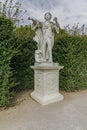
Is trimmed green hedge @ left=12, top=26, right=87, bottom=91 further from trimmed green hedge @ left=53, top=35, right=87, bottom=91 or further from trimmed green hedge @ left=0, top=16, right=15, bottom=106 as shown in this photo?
trimmed green hedge @ left=0, top=16, right=15, bottom=106

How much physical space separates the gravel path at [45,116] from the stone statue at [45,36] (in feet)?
4.24

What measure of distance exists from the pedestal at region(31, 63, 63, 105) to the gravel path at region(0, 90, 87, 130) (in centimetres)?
17

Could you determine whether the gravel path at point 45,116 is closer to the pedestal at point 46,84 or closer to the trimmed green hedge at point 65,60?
the pedestal at point 46,84

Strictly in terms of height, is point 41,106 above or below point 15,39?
below

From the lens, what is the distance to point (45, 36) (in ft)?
14.9

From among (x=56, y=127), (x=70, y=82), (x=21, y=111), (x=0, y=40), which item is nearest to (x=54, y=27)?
(x=0, y=40)

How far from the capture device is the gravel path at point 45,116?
308 cm

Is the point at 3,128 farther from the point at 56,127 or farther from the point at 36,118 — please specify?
the point at 56,127

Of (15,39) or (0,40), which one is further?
(15,39)

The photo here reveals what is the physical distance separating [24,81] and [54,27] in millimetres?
2086

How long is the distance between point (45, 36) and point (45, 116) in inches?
86.6

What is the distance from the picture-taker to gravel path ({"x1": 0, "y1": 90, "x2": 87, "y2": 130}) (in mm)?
3076

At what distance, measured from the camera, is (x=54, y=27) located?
472cm

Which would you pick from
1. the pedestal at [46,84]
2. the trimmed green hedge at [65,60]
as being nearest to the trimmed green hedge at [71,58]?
the trimmed green hedge at [65,60]
